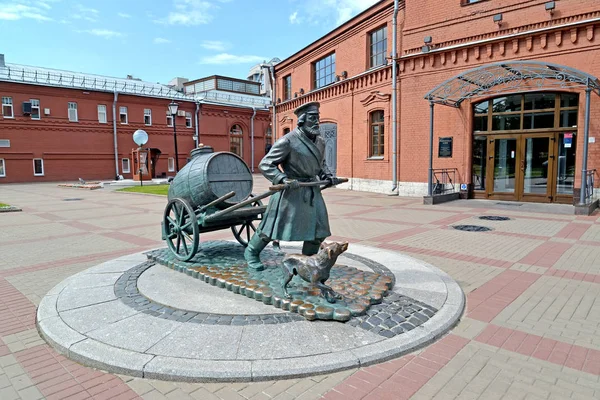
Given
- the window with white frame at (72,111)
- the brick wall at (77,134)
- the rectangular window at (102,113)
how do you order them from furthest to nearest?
the rectangular window at (102,113) < the window with white frame at (72,111) < the brick wall at (77,134)

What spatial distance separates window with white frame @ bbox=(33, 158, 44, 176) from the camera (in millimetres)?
29375

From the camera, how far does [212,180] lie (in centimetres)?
554

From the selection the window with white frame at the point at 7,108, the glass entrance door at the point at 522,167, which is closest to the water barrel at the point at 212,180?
the glass entrance door at the point at 522,167

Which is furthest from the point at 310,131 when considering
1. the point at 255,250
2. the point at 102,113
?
the point at 102,113

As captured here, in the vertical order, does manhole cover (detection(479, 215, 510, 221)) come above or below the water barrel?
below

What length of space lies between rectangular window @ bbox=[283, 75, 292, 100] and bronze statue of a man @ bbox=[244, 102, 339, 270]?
23.5 metres

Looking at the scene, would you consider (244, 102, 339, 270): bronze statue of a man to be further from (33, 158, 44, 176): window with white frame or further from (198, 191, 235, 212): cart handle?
(33, 158, 44, 176): window with white frame

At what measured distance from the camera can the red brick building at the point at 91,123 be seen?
2860cm

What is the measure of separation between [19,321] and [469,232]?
26.8ft

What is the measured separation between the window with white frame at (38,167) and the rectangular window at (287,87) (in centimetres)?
1878

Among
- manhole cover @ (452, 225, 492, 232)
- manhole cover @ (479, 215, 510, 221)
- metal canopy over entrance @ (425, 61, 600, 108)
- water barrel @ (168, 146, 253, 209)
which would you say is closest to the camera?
water barrel @ (168, 146, 253, 209)

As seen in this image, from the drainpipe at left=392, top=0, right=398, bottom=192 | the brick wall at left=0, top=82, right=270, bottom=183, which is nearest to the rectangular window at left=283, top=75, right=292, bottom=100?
the drainpipe at left=392, top=0, right=398, bottom=192

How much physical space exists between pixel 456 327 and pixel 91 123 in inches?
1330

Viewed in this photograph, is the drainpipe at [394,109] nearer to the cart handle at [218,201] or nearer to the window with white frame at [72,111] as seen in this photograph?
the cart handle at [218,201]
